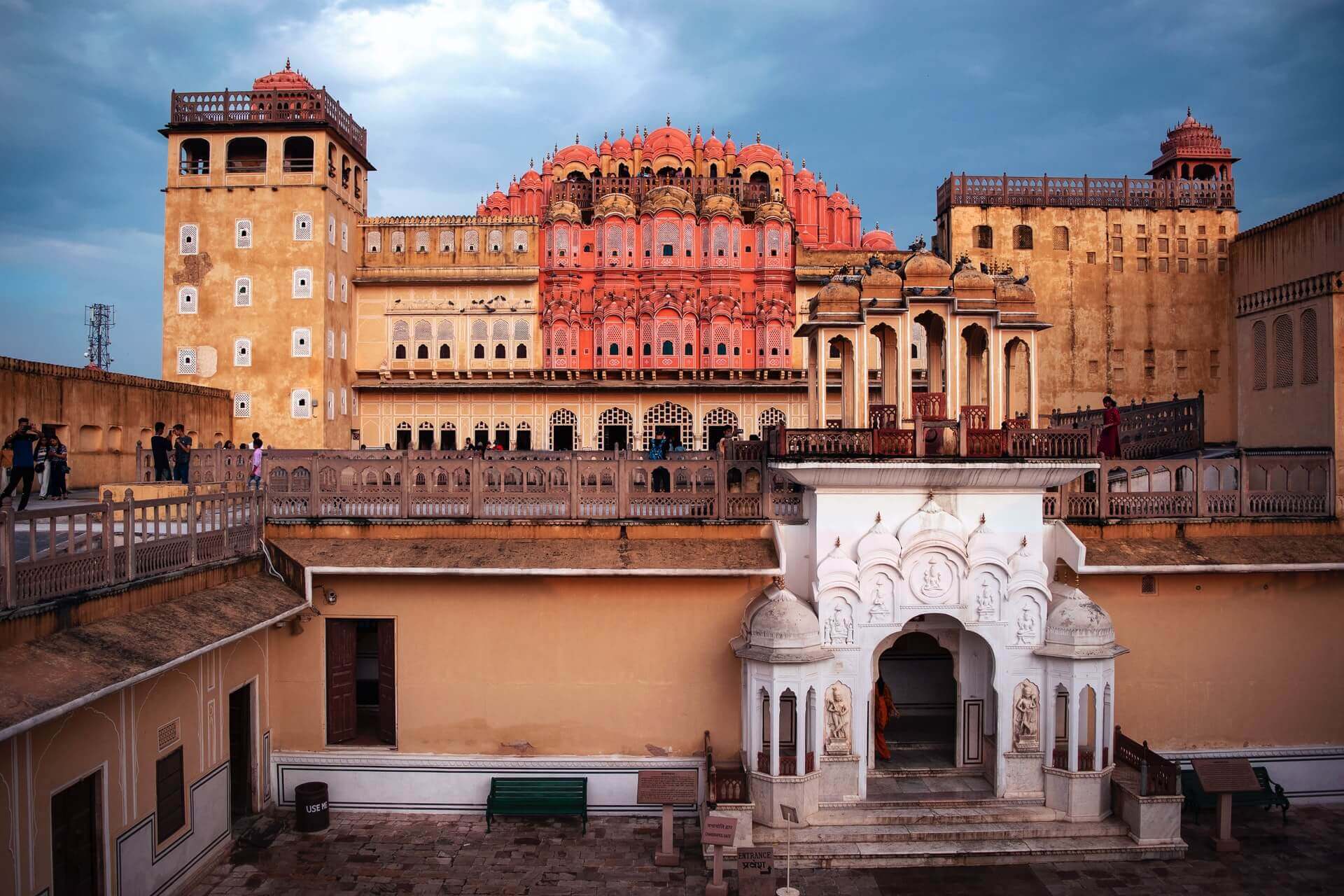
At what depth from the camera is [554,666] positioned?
12258 millimetres

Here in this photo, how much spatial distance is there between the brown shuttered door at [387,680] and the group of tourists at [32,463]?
4.88 metres

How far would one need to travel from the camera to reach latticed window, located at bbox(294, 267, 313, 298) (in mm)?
27297

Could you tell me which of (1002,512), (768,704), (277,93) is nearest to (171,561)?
(768,704)

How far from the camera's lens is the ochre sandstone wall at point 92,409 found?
1805 centimetres

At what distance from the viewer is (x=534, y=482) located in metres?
12.5

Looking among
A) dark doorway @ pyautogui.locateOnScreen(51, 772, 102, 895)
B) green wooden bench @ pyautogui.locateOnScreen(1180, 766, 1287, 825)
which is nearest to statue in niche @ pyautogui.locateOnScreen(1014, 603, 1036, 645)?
green wooden bench @ pyautogui.locateOnScreen(1180, 766, 1287, 825)

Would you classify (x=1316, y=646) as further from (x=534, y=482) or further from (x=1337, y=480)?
(x=534, y=482)

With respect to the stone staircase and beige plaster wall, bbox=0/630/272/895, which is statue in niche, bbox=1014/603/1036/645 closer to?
the stone staircase

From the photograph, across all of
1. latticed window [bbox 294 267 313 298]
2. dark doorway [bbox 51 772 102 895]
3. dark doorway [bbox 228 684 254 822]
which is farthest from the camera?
latticed window [bbox 294 267 313 298]

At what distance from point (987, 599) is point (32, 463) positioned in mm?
12760

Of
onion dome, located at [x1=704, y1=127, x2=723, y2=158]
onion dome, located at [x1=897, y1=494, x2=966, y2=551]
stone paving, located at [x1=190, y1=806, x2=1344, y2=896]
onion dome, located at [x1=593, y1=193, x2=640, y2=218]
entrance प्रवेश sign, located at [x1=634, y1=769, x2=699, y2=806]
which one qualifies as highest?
onion dome, located at [x1=704, y1=127, x2=723, y2=158]

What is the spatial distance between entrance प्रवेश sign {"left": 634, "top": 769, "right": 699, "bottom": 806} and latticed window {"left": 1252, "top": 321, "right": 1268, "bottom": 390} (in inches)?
467

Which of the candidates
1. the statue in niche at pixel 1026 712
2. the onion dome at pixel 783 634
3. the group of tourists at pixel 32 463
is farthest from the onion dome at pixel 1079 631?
the group of tourists at pixel 32 463

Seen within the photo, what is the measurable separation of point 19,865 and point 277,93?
2551cm
